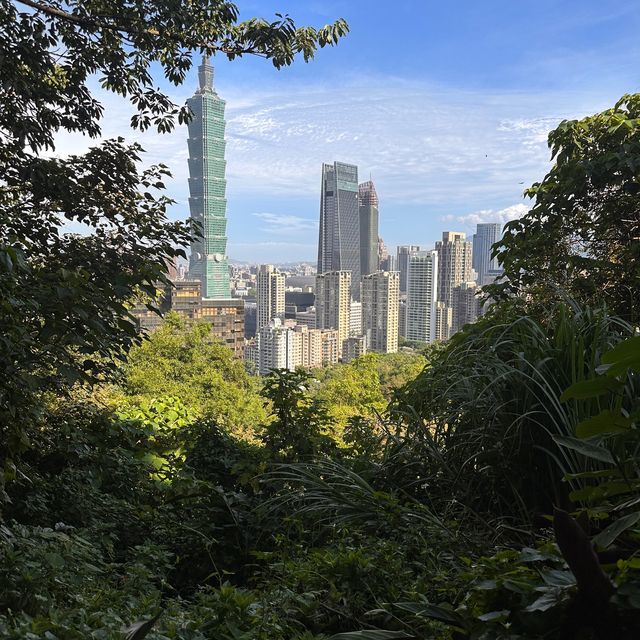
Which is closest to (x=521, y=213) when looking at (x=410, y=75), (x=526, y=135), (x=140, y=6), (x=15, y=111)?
(x=526, y=135)

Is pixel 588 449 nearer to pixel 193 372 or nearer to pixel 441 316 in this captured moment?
pixel 193 372

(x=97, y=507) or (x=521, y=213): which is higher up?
(x=521, y=213)

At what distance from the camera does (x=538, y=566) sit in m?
0.85

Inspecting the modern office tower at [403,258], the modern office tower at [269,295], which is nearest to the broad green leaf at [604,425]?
the modern office tower at [403,258]

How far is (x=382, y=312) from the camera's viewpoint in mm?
19719

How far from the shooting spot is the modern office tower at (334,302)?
22047 millimetres

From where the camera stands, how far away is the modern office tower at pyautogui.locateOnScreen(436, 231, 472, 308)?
417 inches

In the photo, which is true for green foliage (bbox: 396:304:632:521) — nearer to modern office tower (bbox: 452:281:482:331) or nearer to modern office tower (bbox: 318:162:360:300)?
modern office tower (bbox: 452:281:482:331)

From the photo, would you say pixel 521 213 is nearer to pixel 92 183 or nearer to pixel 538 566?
pixel 92 183

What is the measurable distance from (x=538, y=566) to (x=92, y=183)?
2509mm

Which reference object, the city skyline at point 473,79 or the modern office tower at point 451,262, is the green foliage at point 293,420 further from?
the modern office tower at point 451,262

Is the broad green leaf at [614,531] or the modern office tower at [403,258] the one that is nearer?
the broad green leaf at [614,531]

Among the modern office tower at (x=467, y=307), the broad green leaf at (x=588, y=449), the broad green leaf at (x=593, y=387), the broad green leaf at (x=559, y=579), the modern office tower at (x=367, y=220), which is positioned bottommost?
the broad green leaf at (x=559, y=579)

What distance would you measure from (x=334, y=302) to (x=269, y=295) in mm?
4108
